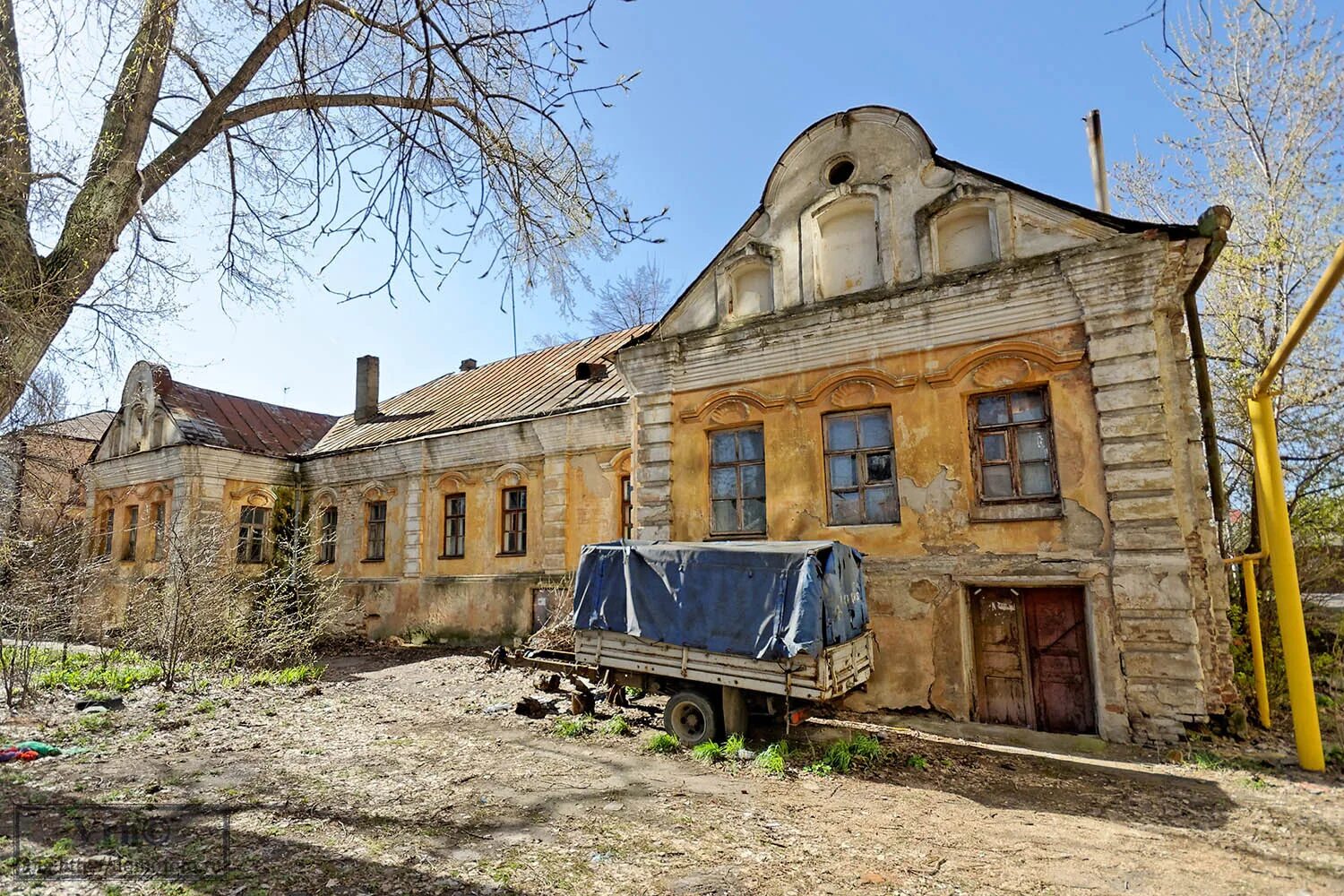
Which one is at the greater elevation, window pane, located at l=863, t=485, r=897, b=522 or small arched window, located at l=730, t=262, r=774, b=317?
small arched window, located at l=730, t=262, r=774, b=317

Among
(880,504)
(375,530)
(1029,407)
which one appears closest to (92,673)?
(375,530)

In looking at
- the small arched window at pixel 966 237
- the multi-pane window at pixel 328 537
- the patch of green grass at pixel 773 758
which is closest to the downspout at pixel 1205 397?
the small arched window at pixel 966 237

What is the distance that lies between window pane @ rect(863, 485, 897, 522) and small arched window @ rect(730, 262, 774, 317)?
3.35m

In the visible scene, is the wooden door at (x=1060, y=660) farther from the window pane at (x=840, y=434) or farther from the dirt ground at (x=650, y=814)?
the window pane at (x=840, y=434)

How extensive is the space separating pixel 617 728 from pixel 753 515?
3769 mm

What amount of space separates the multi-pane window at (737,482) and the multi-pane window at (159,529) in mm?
16883

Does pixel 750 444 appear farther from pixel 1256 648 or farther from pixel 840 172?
pixel 1256 648

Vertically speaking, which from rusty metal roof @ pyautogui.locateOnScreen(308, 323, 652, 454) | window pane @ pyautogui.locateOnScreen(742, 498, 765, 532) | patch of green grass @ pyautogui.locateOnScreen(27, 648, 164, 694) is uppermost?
rusty metal roof @ pyautogui.locateOnScreen(308, 323, 652, 454)

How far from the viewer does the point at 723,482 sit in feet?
37.2

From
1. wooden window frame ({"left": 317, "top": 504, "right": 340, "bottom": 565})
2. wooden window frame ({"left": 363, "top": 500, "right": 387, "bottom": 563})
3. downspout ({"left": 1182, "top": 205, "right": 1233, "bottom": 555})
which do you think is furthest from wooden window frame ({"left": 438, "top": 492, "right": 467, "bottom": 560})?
downspout ({"left": 1182, "top": 205, "right": 1233, "bottom": 555})

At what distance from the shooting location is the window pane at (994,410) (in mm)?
9281

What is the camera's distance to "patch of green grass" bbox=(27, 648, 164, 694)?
35.9 ft

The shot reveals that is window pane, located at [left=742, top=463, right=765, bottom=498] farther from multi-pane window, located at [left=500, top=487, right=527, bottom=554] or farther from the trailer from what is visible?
multi-pane window, located at [left=500, top=487, right=527, bottom=554]

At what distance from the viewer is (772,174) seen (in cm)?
1136
